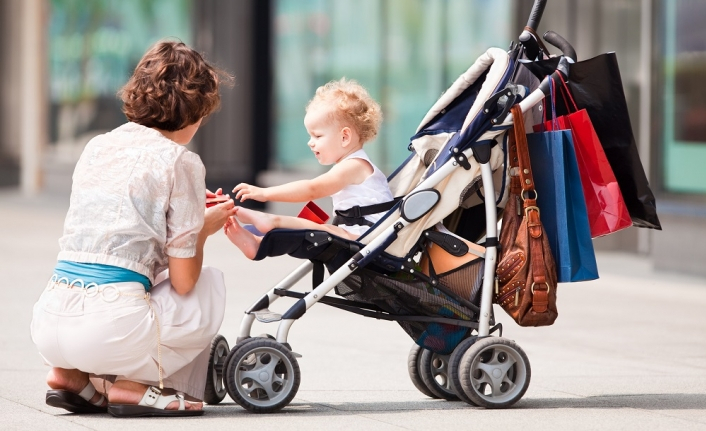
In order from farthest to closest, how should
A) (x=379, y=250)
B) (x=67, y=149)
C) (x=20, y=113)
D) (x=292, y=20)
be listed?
(x=20, y=113) < (x=67, y=149) < (x=292, y=20) < (x=379, y=250)

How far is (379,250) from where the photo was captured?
4.71m

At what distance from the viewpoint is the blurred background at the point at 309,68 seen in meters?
10.1

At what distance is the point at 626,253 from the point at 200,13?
761 cm

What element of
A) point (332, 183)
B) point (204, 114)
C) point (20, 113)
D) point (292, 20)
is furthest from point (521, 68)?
point (20, 113)

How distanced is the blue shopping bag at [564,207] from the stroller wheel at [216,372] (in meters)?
1.33

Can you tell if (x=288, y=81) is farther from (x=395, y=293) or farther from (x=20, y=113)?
(x=395, y=293)

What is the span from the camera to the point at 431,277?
15.9 ft

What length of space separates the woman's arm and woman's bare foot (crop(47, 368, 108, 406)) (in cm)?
48

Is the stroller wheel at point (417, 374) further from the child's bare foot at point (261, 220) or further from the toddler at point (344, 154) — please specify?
the child's bare foot at point (261, 220)

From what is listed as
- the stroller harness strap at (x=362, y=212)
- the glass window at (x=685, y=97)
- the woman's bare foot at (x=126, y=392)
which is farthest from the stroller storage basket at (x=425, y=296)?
the glass window at (x=685, y=97)

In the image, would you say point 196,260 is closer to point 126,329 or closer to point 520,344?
point 126,329

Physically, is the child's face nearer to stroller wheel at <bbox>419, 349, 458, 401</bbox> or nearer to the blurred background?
stroller wheel at <bbox>419, 349, 458, 401</bbox>

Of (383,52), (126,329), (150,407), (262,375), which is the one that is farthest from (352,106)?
(383,52)

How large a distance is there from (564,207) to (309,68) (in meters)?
10.5
